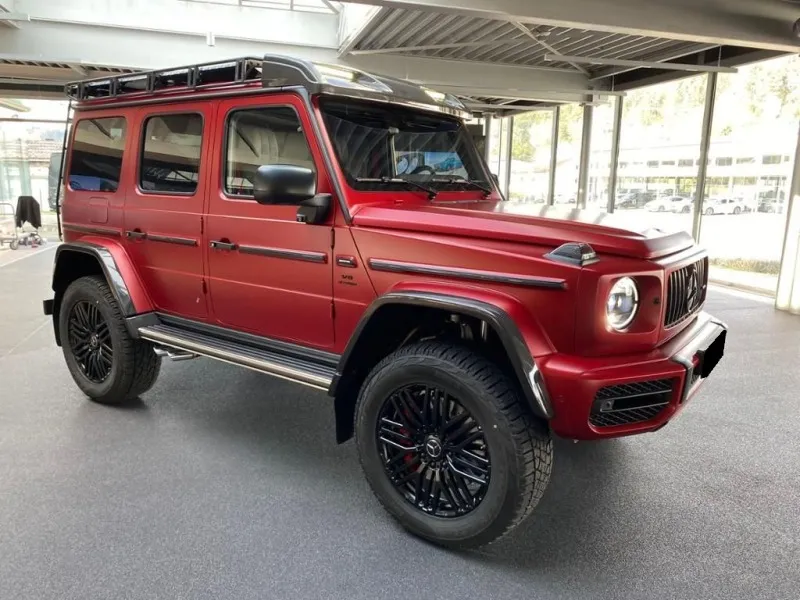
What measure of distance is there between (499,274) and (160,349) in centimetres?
245

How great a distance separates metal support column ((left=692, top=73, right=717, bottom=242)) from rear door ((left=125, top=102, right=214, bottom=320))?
339 inches

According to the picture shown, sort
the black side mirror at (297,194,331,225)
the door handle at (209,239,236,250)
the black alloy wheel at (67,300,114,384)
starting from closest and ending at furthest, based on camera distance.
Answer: the black side mirror at (297,194,331,225) → the door handle at (209,239,236,250) → the black alloy wheel at (67,300,114,384)

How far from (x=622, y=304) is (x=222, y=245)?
6.71 feet

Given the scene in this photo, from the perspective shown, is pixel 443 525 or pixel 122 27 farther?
pixel 122 27

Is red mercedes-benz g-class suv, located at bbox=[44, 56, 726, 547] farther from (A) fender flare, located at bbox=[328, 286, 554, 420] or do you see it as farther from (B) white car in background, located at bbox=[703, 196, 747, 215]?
(B) white car in background, located at bbox=[703, 196, 747, 215]

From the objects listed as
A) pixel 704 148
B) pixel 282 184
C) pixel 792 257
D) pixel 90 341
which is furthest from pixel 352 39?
pixel 282 184

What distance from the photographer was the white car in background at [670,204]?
1005cm

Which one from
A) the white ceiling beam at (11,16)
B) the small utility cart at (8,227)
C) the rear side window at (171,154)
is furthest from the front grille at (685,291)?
the small utility cart at (8,227)

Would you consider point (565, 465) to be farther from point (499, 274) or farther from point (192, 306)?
point (192, 306)

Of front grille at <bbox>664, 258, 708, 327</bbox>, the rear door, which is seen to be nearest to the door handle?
the rear door

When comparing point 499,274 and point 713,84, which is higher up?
point 713,84

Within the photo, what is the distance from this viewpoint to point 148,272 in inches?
146

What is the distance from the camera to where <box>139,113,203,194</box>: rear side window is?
3.36 m

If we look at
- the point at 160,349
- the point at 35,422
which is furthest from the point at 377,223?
the point at 35,422
